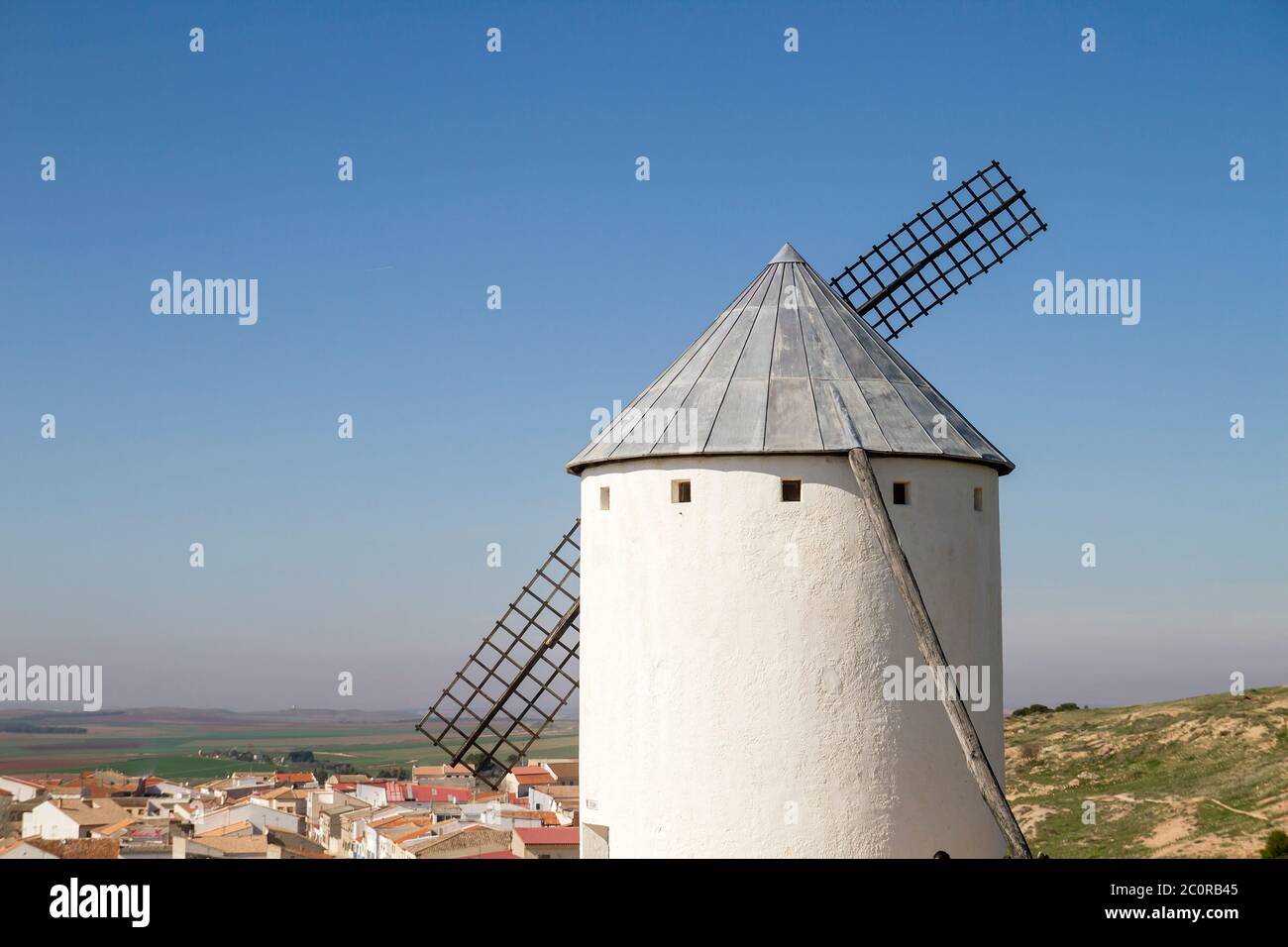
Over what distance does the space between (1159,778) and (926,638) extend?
2142 centimetres

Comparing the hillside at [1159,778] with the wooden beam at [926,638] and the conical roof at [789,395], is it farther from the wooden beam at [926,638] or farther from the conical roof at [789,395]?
the wooden beam at [926,638]

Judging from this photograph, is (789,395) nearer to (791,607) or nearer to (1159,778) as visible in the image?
(791,607)

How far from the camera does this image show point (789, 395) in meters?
12.9

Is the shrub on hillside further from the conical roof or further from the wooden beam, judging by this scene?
the wooden beam

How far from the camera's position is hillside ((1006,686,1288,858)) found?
1000 inches

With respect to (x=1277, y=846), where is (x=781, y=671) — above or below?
above

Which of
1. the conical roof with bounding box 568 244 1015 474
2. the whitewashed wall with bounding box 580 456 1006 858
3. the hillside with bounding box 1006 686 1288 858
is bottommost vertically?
the hillside with bounding box 1006 686 1288 858

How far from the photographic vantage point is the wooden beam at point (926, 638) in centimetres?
1112

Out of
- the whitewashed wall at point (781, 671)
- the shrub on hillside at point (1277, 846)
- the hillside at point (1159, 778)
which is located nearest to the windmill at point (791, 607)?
the whitewashed wall at point (781, 671)

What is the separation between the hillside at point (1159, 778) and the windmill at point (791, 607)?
13368 millimetres

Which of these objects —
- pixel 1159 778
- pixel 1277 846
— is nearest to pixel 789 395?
pixel 1277 846

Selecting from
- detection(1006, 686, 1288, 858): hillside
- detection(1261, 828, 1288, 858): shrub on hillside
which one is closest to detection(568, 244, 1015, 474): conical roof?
detection(1261, 828, 1288, 858): shrub on hillside

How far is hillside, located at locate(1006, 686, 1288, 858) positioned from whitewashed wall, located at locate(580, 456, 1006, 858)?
1346 cm
